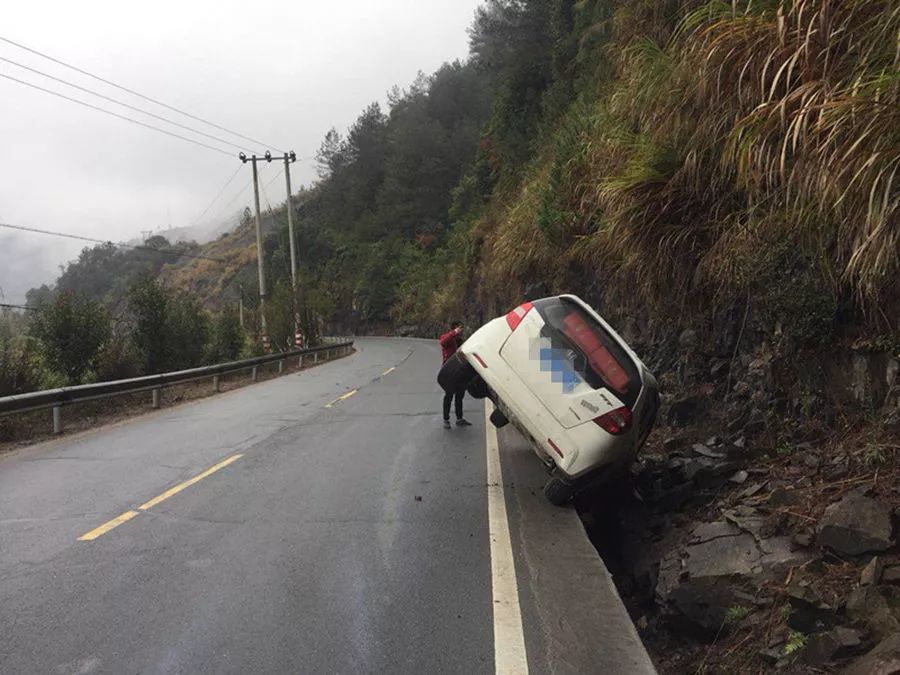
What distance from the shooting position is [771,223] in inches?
233

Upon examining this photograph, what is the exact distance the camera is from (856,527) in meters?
3.63

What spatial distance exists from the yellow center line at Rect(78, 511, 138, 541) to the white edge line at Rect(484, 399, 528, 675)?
3.22 meters

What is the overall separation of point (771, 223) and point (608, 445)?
2.52 m

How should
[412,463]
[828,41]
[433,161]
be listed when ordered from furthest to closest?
1. [433,161]
2. [412,463]
3. [828,41]

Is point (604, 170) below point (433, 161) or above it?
below

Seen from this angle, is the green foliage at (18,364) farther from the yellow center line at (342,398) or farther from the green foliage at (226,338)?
the green foliage at (226,338)

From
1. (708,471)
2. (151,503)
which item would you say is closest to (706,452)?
(708,471)

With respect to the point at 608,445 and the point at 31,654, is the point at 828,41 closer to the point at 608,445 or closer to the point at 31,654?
the point at 608,445

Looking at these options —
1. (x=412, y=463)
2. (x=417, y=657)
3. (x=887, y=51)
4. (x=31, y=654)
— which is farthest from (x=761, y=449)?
(x=31, y=654)

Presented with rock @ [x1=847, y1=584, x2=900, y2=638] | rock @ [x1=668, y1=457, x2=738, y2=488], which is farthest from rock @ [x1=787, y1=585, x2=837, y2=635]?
rock @ [x1=668, y1=457, x2=738, y2=488]

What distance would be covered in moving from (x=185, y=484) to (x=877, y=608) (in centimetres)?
637

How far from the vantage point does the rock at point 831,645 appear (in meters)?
2.99

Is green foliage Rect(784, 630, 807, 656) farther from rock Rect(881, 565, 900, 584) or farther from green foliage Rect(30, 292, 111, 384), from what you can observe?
green foliage Rect(30, 292, 111, 384)

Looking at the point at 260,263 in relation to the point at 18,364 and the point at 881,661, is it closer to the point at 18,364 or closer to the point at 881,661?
the point at 18,364
